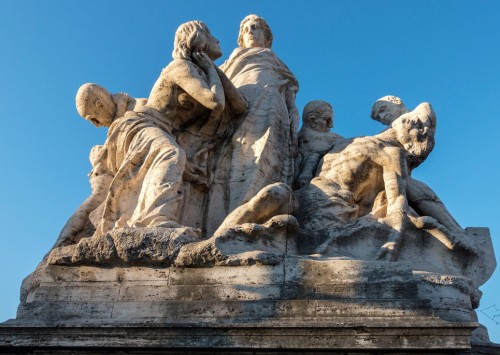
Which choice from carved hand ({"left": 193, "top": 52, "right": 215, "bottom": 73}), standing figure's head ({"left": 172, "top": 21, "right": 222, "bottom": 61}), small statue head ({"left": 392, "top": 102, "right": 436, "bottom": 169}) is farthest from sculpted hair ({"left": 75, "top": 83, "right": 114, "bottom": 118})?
small statue head ({"left": 392, "top": 102, "right": 436, "bottom": 169})

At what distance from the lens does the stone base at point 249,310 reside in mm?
5094

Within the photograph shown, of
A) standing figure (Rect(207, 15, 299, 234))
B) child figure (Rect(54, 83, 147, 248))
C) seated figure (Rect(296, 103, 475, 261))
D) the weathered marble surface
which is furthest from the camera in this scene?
child figure (Rect(54, 83, 147, 248))

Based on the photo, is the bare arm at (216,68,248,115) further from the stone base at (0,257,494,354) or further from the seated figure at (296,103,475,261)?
the stone base at (0,257,494,354)

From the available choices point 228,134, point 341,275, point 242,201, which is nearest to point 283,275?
point 341,275

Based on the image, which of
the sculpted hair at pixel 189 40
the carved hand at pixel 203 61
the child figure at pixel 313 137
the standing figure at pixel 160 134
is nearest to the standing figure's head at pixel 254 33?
the standing figure at pixel 160 134

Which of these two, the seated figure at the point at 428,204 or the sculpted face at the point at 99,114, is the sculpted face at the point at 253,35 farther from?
the seated figure at the point at 428,204

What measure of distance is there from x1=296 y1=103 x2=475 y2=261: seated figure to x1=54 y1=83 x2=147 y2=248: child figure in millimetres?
2430

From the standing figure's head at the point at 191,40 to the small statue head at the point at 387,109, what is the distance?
239cm

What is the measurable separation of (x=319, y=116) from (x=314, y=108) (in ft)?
0.49

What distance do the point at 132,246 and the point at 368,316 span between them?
225 centimetres

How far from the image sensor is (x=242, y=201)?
690cm

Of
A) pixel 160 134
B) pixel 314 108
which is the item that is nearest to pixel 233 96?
pixel 160 134

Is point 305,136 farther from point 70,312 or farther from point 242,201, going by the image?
point 70,312

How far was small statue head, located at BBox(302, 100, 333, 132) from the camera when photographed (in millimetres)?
8516
